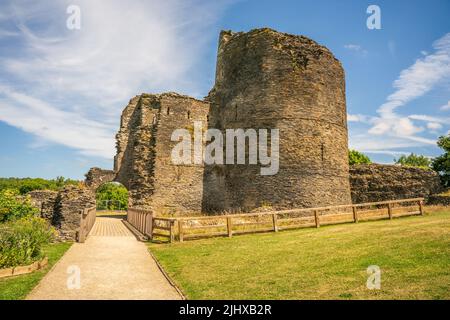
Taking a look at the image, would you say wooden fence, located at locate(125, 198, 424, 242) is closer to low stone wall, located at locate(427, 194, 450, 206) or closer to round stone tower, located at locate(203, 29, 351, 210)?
round stone tower, located at locate(203, 29, 351, 210)

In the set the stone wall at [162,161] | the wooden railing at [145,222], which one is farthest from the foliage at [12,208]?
the stone wall at [162,161]

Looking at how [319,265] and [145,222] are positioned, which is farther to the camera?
[145,222]

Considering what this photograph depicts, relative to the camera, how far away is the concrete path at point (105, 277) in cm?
629

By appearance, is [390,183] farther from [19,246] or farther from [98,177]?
[19,246]

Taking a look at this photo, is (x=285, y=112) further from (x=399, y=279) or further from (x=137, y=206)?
(x=399, y=279)

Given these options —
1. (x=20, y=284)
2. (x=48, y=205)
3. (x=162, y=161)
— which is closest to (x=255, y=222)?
(x=20, y=284)

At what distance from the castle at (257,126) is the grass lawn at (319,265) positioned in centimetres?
851

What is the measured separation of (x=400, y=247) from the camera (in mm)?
8492

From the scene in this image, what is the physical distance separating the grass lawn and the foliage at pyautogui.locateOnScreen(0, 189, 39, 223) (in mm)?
5942

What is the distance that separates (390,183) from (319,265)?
17.8 metres

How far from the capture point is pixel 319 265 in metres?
7.77

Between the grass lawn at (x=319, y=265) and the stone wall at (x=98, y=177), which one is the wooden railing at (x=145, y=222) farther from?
the stone wall at (x=98, y=177)
